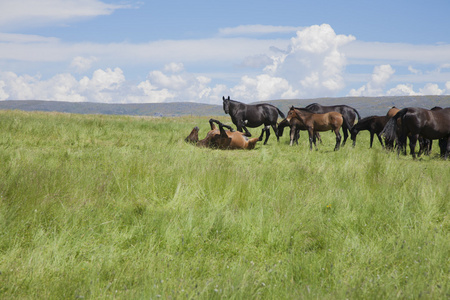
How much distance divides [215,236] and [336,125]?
9.62 meters

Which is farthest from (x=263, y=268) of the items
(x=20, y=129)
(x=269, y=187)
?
(x=20, y=129)

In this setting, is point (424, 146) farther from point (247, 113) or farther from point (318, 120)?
point (247, 113)

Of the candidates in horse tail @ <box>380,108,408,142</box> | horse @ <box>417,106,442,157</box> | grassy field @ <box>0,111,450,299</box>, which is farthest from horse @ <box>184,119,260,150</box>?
horse @ <box>417,106,442,157</box>

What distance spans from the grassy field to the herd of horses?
17.5 feet

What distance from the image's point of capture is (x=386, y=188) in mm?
5648

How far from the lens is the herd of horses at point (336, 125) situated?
1078 cm

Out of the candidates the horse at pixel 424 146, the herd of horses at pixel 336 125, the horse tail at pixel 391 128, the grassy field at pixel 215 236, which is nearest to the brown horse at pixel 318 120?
the herd of horses at pixel 336 125

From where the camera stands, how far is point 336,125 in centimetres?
1253

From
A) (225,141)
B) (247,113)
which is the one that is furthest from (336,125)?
(247,113)

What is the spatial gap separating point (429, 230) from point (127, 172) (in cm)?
446

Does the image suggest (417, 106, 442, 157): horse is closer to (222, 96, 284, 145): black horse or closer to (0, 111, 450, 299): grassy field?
(222, 96, 284, 145): black horse

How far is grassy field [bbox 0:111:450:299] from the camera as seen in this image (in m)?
2.81

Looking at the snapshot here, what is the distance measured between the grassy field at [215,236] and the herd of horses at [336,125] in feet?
17.5

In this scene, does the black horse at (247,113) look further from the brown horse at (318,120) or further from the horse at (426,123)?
the horse at (426,123)
